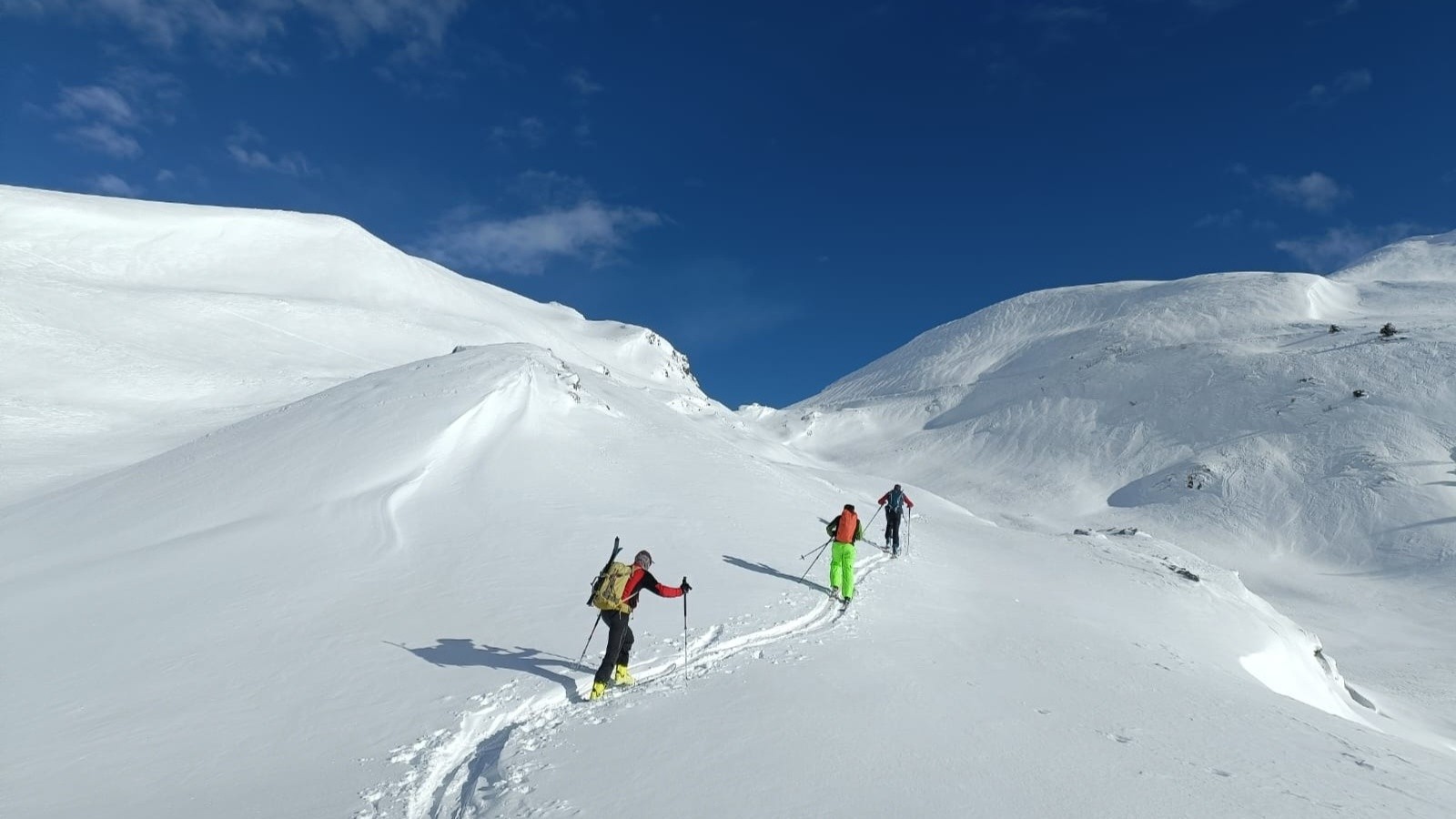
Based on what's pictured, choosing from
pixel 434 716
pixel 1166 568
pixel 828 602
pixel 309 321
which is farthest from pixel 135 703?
pixel 309 321

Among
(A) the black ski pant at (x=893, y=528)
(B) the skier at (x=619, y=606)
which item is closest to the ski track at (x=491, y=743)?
(B) the skier at (x=619, y=606)

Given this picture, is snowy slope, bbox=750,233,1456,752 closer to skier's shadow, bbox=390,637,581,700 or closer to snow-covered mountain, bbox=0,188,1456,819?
snow-covered mountain, bbox=0,188,1456,819

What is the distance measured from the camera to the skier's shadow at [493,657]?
33.9 ft

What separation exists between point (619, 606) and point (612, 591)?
0.22 m

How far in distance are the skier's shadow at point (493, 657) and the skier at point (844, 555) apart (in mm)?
5549

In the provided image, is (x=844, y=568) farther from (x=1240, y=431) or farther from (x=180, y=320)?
(x=1240, y=431)

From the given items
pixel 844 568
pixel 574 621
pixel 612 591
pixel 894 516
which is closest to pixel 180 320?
Answer: pixel 894 516

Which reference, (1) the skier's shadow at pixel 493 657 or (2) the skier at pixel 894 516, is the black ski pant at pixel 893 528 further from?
(1) the skier's shadow at pixel 493 657

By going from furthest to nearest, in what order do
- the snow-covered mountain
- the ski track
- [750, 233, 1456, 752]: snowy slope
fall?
[750, 233, 1456, 752]: snowy slope
the snow-covered mountain
the ski track

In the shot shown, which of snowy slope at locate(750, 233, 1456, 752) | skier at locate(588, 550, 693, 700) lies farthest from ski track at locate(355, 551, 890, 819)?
snowy slope at locate(750, 233, 1456, 752)

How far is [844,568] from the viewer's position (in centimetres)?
1430

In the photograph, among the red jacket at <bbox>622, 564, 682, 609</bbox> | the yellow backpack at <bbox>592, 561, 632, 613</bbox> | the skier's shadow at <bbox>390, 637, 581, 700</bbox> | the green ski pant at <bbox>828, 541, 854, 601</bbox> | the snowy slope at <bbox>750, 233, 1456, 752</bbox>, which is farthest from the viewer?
the snowy slope at <bbox>750, 233, 1456, 752</bbox>

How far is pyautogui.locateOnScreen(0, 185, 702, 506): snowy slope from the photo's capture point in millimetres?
36156

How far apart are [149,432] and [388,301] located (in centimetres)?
3868
